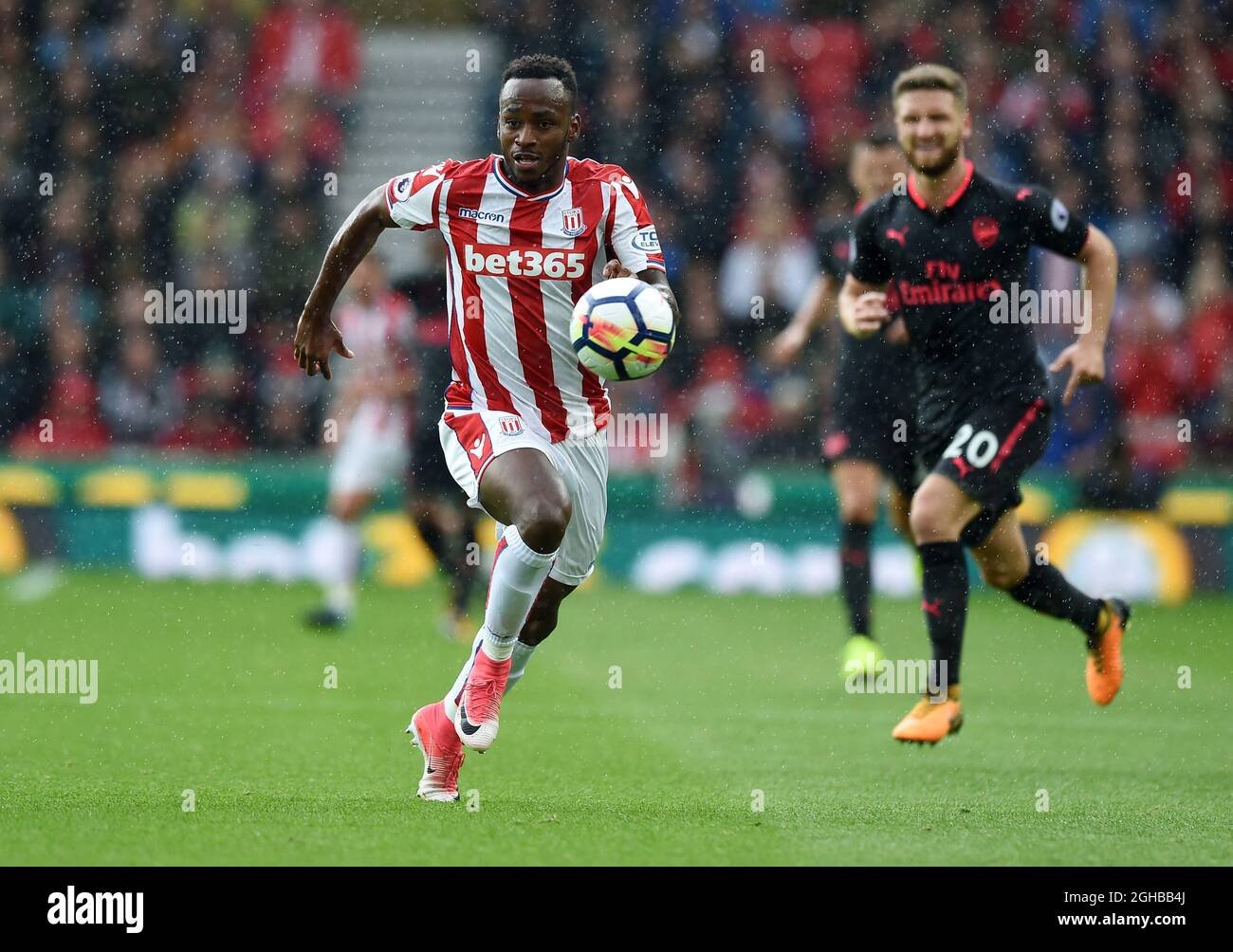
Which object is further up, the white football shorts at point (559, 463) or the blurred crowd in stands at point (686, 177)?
the blurred crowd in stands at point (686, 177)

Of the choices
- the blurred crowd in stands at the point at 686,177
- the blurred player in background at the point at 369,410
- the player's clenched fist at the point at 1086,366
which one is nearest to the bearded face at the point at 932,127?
the player's clenched fist at the point at 1086,366

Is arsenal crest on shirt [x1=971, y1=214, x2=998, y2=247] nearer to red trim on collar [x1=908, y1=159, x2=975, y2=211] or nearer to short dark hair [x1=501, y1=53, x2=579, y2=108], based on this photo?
red trim on collar [x1=908, y1=159, x2=975, y2=211]

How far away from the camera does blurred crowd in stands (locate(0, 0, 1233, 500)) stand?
14070 millimetres

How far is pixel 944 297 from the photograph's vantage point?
6.44 m

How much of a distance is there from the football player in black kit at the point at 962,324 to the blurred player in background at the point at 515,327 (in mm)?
1245

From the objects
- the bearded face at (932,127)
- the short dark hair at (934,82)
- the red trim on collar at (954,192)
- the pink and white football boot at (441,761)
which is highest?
the short dark hair at (934,82)

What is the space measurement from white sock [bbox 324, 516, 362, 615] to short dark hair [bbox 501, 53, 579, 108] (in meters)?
5.47

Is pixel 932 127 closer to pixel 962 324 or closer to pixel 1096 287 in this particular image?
pixel 962 324

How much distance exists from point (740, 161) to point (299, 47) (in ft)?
14.9

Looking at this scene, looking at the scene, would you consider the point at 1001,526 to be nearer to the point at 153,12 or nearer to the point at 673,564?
the point at 673,564

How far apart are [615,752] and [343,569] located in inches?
176

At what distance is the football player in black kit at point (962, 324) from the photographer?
6.26 meters

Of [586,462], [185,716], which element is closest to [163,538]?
[185,716]

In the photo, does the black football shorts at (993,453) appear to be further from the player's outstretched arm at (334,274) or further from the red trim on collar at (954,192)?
the player's outstretched arm at (334,274)
